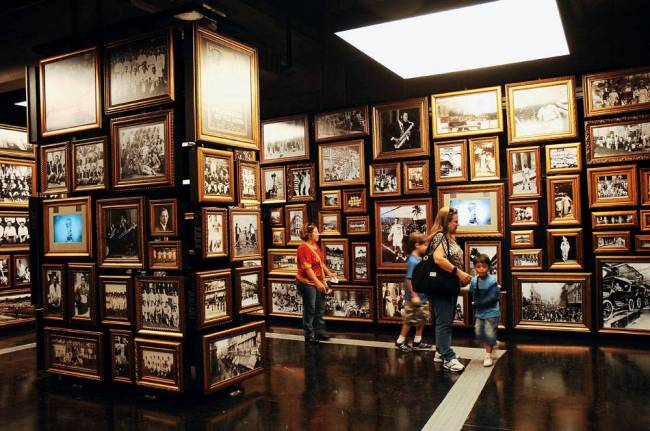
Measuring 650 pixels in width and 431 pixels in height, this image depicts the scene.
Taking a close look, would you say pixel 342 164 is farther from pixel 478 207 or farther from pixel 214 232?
pixel 214 232

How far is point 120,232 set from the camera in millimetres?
5461

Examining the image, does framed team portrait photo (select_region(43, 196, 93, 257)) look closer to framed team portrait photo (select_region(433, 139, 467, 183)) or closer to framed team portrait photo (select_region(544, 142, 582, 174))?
framed team portrait photo (select_region(433, 139, 467, 183))

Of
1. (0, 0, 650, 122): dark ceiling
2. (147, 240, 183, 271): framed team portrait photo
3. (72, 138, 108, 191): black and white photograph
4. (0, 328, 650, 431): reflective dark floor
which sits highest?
(0, 0, 650, 122): dark ceiling

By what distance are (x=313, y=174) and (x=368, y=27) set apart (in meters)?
3.91

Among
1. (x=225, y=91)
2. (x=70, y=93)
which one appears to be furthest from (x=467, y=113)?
(x=70, y=93)

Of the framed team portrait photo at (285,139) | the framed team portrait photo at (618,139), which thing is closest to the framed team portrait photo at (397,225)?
the framed team portrait photo at (285,139)

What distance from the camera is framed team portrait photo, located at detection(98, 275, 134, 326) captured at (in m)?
5.37

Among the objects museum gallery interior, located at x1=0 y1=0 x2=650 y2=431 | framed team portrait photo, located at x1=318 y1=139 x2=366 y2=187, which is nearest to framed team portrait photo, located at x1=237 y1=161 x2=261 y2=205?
museum gallery interior, located at x1=0 y1=0 x2=650 y2=431

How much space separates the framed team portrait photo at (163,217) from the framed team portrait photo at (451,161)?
434 centimetres

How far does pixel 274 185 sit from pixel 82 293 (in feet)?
14.0

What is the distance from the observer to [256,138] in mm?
5758

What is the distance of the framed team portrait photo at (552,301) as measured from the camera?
23.6 ft

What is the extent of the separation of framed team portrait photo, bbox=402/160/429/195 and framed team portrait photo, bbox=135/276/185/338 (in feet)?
14.1

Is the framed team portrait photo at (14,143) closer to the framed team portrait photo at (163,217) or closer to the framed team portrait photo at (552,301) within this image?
the framed team portrait photo at (163,217)
